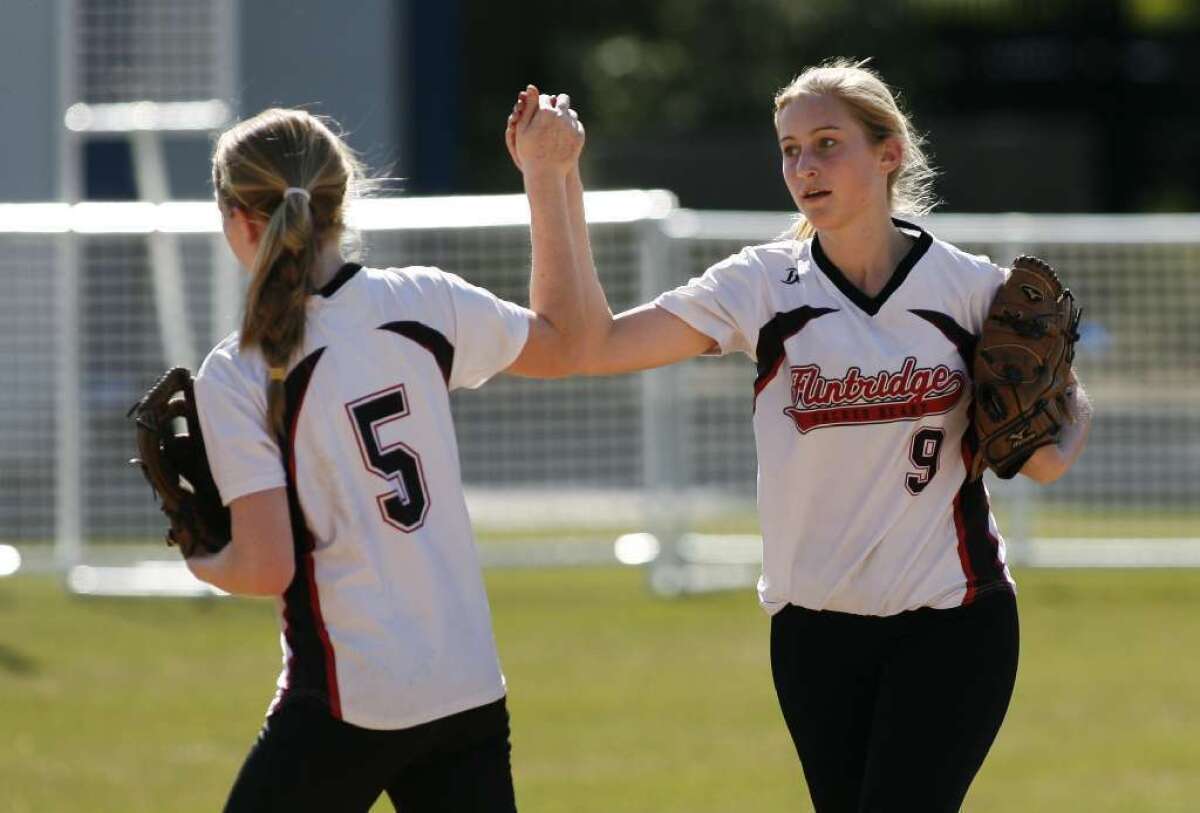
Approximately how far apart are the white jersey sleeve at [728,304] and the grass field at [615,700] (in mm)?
2805

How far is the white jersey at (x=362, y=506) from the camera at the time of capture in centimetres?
342

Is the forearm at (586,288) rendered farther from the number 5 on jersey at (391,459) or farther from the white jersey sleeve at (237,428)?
the white jersey sleeve at (237,428)

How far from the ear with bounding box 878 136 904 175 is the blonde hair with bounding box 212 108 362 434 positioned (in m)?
1.17

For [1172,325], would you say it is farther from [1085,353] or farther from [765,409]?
[765,409]

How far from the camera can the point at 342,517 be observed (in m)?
3.45

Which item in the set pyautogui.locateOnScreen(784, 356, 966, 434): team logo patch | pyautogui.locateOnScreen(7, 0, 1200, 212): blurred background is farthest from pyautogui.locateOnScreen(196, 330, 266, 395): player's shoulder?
pyautogui.locateOnScreen(7, 0, 1200, 212): blurred background

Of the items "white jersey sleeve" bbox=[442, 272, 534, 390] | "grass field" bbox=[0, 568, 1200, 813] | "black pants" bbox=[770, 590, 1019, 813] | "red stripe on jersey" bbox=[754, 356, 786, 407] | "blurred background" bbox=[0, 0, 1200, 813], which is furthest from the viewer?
"blurred background" bbox=[0, 0, 1200, 813]

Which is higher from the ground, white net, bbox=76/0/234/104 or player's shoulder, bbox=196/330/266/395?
player's shoulder, bbox=196/330/266/395

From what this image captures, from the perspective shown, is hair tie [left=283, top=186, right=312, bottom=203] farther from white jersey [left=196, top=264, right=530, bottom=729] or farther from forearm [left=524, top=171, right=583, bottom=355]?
forearm [left=524, top=171, right=583, bottom=355]

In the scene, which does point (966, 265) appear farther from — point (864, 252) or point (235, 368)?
point (235, 368)

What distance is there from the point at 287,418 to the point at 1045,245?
969 centimetres

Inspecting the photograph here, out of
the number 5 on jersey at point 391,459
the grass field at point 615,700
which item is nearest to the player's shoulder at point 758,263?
the number 5 on jersey at point 391,459

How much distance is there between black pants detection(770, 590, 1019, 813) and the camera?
3.89m

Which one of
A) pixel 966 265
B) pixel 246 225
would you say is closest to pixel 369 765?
pixel 246 225
